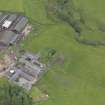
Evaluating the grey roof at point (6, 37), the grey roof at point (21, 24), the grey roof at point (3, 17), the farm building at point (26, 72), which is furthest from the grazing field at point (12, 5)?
the farm building at point (26, 72)

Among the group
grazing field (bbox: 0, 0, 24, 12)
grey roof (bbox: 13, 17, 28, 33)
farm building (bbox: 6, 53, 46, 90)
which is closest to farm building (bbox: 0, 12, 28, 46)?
grey roof (bbox: 13, 17, 28, 33)

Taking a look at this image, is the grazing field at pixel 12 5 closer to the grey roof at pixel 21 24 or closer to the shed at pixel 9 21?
the shed at pixel 9 21

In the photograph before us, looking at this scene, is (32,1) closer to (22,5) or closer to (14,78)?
(22,5)

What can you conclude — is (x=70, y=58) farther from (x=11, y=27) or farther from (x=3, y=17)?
(x=3, y=17)

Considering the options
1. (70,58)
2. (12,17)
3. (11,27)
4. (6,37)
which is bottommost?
(70,58)

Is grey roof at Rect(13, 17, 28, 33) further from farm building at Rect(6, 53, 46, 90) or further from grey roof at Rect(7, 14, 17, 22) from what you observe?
farm building at Rect(6, 53, 46, 90)

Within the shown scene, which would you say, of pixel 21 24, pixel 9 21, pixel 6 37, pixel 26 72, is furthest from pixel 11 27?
pixel 26 72
